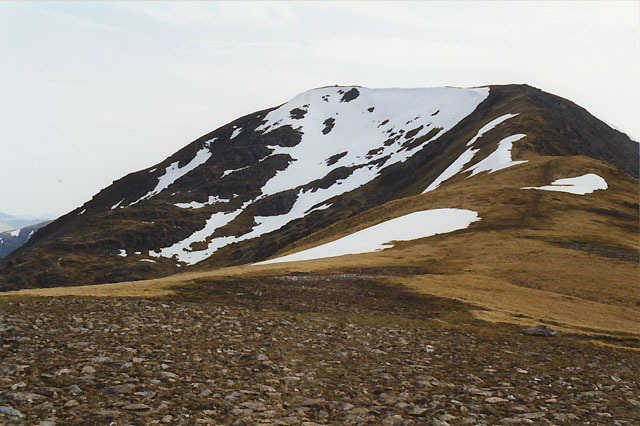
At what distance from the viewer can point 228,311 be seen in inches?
890

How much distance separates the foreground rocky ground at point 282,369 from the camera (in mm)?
10055

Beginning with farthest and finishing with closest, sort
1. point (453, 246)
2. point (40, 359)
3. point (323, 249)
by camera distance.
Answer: point (323, 249), point (453, 246), point (40, 359)

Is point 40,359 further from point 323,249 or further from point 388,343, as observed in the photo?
point 323,249

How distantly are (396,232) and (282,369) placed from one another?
61696mm

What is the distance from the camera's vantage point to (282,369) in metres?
13.5

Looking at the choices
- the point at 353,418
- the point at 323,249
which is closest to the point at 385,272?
the point at 323,249

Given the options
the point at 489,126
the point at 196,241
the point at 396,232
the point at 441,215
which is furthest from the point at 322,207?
the point at 396,232

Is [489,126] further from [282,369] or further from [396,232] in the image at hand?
[282,369]

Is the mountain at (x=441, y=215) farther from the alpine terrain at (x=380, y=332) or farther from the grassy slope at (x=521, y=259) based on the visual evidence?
the alpine terrain at (x=380, y=332)

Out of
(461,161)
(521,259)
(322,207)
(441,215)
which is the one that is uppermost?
(461,161)

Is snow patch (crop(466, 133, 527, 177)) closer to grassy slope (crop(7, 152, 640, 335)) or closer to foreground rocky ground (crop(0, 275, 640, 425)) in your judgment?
grassy slope (crop(7, 152, 640, 335))

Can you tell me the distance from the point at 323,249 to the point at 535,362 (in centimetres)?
5249

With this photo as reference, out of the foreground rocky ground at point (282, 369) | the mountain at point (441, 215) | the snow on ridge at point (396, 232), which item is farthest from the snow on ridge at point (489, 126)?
the foreground rocky ground at point (282, 369)

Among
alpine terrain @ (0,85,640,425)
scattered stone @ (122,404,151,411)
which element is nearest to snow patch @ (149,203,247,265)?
alpine terrain @ (0,85,640,425)
